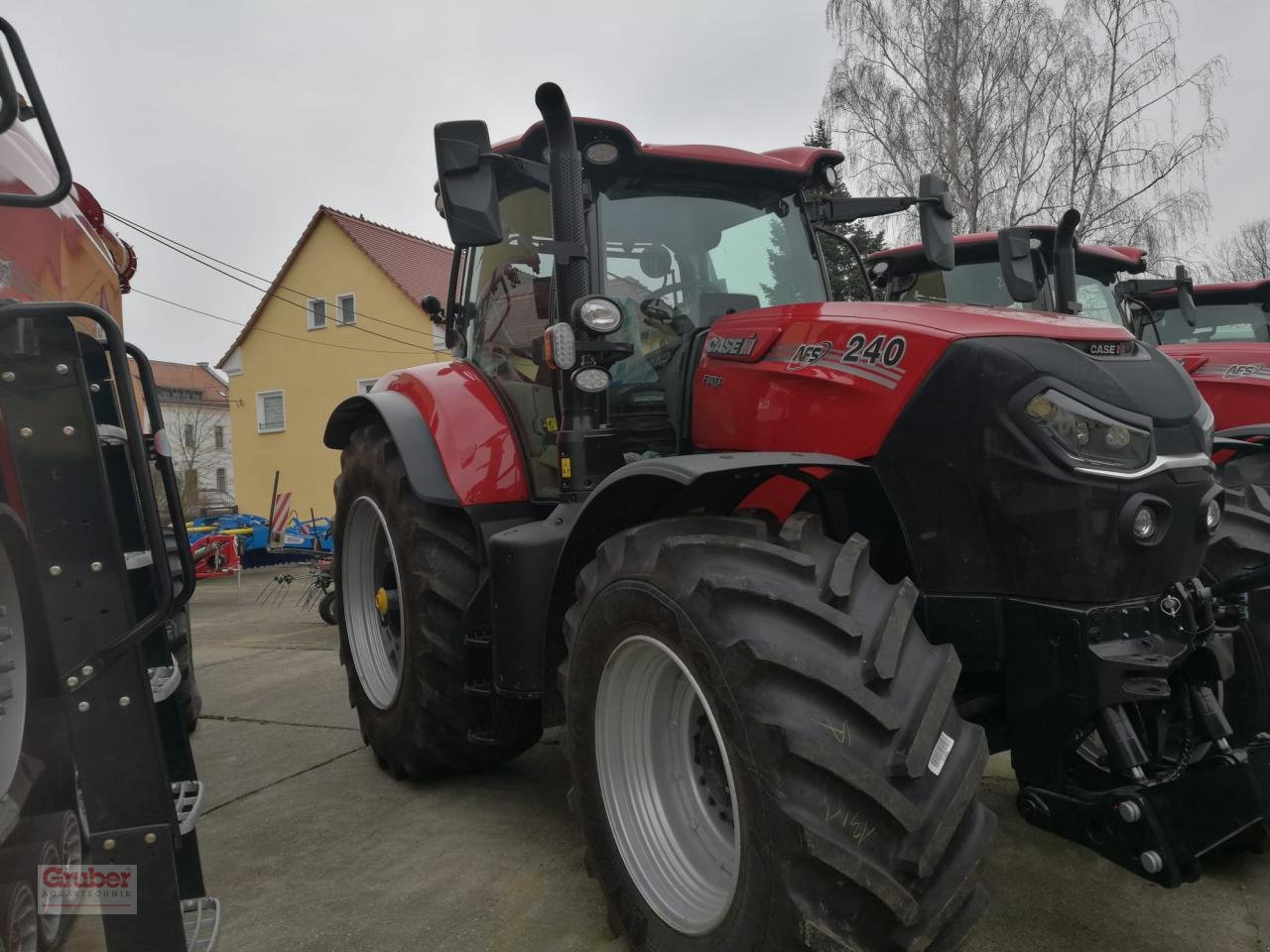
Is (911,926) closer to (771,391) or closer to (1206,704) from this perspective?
(1206,704)

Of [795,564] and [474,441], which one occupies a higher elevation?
[474,441]

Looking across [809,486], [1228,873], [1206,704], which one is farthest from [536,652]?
[1228,873]

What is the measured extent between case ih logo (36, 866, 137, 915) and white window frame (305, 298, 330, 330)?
21.5 m

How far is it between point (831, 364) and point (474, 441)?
1.42 m

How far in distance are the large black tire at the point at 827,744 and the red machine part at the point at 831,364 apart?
0.40 metres

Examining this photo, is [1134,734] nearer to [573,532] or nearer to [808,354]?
[808,354]

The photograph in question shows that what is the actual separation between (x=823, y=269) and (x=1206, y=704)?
193 cm

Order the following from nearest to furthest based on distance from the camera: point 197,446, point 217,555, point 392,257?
1. point 217,555
2. point 392,257
3. point 197,446

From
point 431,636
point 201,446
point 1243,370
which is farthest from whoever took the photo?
point 201,446

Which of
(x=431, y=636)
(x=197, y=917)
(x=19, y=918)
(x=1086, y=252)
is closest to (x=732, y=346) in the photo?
(x=431, y=636)

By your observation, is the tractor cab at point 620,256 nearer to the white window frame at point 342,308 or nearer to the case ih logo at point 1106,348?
the case ih logo at point 1106,348

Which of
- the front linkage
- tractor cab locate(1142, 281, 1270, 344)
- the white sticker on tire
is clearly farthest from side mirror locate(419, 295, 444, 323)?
tractor cab locate(1142, 281, 1270, 344)

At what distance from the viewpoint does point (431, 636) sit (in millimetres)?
3312

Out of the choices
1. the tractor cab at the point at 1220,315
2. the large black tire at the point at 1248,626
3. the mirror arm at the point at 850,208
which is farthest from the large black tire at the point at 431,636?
the tractor cab at the point at 1220,315
